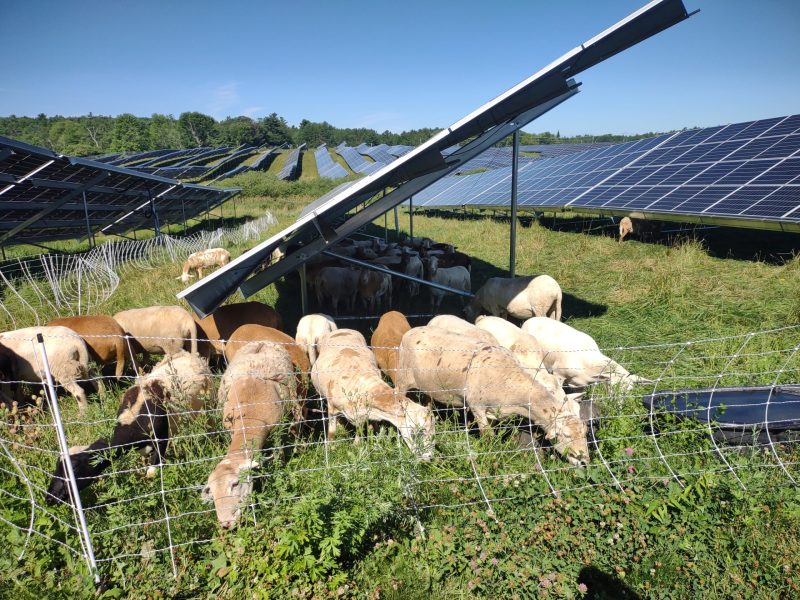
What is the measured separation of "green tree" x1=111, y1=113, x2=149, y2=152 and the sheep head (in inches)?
3095

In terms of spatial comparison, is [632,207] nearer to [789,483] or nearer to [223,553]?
[789,483]

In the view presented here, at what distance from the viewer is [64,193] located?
1439 centimetres

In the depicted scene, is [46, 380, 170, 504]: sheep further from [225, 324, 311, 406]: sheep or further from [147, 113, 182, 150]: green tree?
[147, 113, 182, 150]: green tree

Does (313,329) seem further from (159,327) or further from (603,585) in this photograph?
(603,585)

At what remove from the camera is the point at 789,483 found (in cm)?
411

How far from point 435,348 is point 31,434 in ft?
15.3

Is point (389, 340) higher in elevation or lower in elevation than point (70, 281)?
lower

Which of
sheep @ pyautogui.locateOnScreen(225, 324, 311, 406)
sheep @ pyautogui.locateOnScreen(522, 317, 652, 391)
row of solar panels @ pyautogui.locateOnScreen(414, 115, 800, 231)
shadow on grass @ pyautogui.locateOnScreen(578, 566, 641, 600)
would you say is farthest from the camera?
row of solar panels @ pyautogui.locateOnScreen(414, 115, 800, 231)

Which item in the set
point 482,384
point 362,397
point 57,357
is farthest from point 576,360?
point 57,357

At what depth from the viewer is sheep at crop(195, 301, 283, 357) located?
7.73 m

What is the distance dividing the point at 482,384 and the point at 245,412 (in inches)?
105

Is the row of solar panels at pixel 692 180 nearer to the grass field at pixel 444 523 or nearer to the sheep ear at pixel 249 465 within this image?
the grass field at pixel 444 523

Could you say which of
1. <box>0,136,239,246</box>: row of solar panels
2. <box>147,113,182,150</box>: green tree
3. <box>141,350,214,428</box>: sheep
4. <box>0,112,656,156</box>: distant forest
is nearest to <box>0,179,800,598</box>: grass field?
<box>141,350,214,428</box>: sheep

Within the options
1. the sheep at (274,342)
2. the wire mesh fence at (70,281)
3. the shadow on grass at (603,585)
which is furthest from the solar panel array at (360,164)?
the shadow on grass at (603,585)
